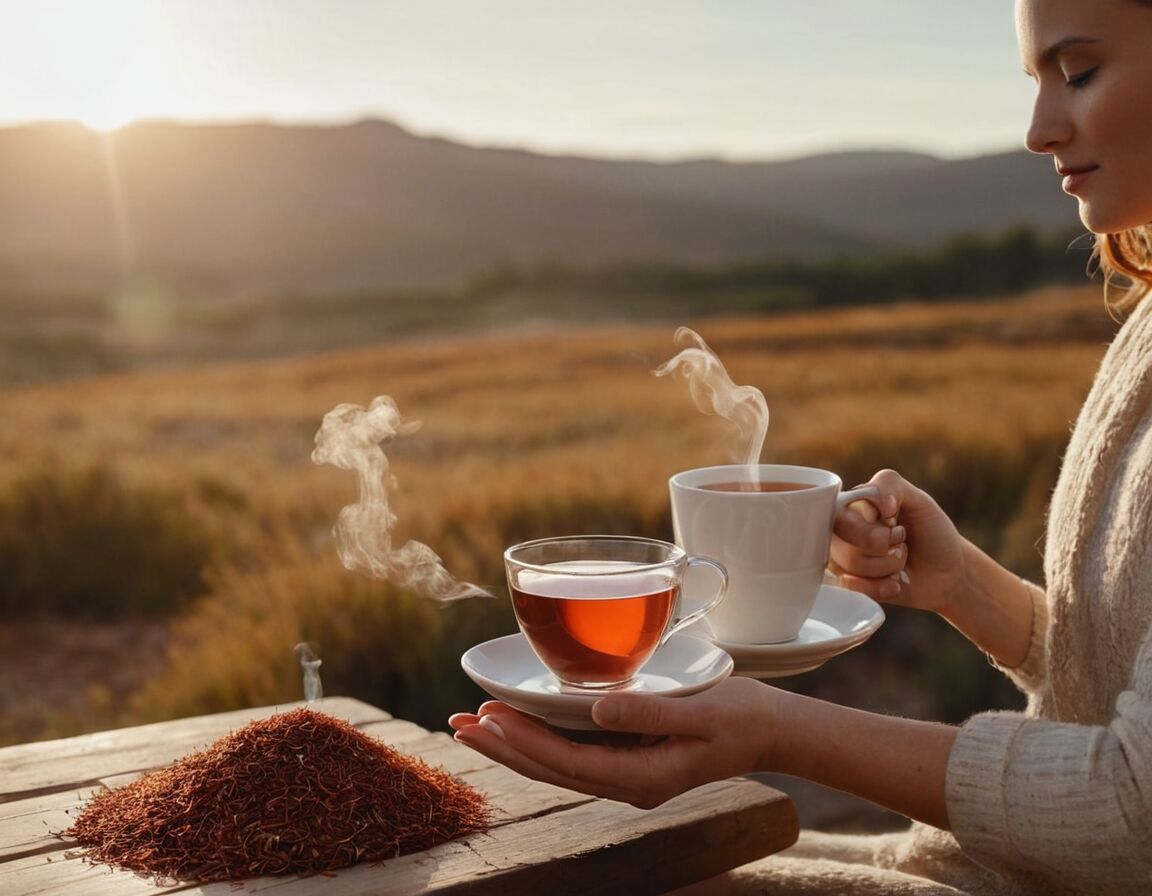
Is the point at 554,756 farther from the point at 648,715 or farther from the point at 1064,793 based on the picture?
the point at 1064,793

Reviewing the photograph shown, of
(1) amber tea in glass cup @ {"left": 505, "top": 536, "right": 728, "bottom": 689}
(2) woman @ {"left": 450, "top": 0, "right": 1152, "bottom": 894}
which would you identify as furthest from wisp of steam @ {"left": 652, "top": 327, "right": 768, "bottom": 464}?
(1) amber tea in glass cup @ {"left": 505, "top": 536, "right": 728, "bottom": 689}

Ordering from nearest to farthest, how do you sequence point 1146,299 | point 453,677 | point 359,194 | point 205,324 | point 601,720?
point 601,720 < point 1146,299 < point 453,677 < point 205,324 < point 359,194

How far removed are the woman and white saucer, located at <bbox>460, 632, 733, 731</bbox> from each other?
3 centimetres

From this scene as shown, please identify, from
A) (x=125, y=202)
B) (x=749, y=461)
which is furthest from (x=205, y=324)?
(x=749, y=461)

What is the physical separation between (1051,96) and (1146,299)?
0.43 metres

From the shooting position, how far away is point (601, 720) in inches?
47.5

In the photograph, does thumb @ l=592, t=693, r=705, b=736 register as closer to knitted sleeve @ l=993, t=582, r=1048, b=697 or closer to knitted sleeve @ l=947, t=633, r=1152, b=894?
knitted sleeve @ l=947, t=633, r=1152, b=894

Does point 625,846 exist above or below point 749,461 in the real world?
below

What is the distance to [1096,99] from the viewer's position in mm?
1481

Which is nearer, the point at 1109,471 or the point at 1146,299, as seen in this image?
the point at 1109,471

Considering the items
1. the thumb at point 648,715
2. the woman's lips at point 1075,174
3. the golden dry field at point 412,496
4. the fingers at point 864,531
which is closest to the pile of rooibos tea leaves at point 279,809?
the thumb at point 648,715

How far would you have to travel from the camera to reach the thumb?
1210 millimetres

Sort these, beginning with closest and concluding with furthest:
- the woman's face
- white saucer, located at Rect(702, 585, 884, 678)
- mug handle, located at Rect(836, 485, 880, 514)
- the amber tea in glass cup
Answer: the amber tea in glass cup, the woman's face, white saucer, located at Rect(702, 585, 884, 678), mug handle, located at Rect(836, 485, 880, 514)

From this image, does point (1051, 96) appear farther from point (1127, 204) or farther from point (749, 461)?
point (749, 461)
